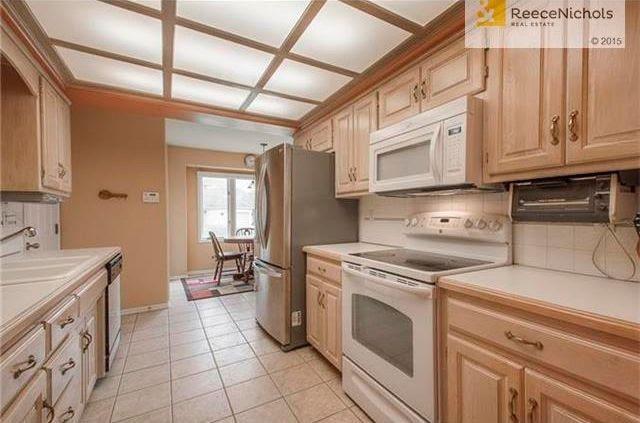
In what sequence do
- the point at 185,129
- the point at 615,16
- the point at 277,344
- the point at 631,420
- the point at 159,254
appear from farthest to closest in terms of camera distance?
the point at 185,129, the point at 159,254, the point at 277,344, the point at 615,16, the point at 631,420

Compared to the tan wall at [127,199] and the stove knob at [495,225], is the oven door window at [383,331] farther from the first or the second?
the tan wall at [127,199]

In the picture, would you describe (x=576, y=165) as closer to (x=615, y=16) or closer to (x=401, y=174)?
(x=615, y=16)

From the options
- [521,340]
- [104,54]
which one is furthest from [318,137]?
[521,340]

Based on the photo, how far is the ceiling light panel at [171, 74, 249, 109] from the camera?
239 centimetres

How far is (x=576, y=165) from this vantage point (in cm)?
113

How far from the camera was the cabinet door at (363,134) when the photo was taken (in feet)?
7.30

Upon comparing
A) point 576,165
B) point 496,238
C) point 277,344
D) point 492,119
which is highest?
point 492,119

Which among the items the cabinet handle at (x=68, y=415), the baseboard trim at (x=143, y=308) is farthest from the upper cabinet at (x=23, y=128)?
the baseboard trim at (x=143, y=308)

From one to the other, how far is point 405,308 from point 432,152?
0.86 meters

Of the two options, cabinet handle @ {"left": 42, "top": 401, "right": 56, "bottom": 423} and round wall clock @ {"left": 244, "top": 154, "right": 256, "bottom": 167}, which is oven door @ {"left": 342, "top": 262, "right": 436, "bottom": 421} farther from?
round wall clock @ {"left": 244, "top": 154, "right": 256, "bottom": 167}

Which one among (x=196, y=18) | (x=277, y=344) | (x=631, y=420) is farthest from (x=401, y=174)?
(x=277, y=344)

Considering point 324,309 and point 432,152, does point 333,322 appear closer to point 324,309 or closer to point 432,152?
point 324,309

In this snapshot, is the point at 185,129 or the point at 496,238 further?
the point at 185,129

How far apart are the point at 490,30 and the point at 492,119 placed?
1.46 feet
